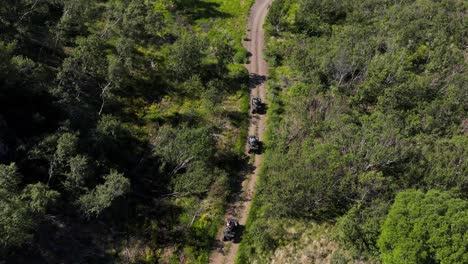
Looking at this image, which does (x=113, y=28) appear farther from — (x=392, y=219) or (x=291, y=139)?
(x=392, y=219)

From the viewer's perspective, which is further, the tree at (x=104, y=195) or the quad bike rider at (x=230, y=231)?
the quad bike rider at (x=230, y=231)

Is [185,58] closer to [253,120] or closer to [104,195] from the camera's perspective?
[253,120]

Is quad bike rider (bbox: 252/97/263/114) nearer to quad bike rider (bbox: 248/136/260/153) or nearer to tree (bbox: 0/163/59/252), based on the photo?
quad bike rider (bbox: 248/136/260/153)

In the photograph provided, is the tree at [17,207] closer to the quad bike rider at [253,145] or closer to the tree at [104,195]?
the tree at [104,195]

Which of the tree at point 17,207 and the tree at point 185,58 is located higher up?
the tree at point 185,58

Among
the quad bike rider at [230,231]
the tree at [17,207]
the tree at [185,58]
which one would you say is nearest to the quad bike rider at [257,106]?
the tree at [185,58]

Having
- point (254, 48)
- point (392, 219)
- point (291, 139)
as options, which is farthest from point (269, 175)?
point (254, 48)

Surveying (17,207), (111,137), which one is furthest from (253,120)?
(17,207)
